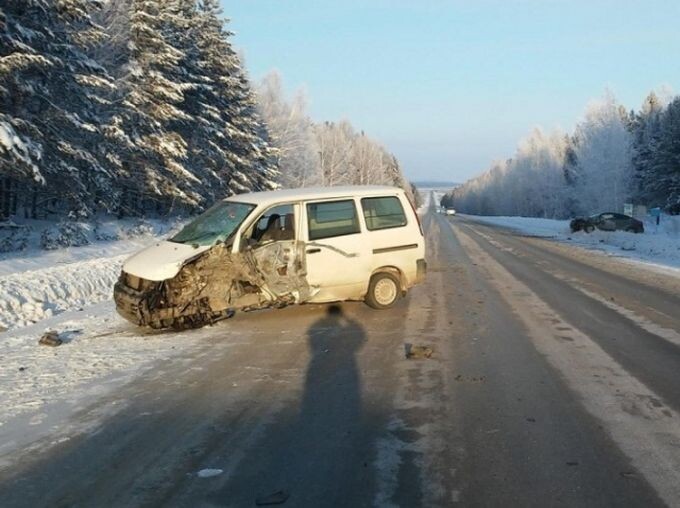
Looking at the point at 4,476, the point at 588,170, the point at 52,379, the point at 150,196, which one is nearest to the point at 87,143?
the point at 150,196

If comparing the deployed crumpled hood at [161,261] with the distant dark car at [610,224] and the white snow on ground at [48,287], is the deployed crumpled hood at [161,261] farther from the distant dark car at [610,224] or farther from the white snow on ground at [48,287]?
the distant dark car at [610,224]

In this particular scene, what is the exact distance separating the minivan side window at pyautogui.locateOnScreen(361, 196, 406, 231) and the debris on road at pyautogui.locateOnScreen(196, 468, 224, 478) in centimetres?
626

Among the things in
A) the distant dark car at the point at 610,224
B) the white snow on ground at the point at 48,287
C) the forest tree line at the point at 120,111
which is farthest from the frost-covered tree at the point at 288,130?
the white snow on ground at the point at 48,287

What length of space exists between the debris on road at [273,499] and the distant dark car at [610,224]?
36.0m

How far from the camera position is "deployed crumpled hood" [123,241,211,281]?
832 centimetres

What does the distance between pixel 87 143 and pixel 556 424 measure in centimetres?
2007

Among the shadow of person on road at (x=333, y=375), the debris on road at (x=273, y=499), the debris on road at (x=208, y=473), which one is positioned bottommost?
the debris on road at (x=273, y=499)

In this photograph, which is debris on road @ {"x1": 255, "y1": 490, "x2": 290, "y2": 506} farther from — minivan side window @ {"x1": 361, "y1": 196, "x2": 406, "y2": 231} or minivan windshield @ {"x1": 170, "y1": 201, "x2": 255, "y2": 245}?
minivan side window @ {"x1": 361, "y1": 196, "x2": 406, "y2": 231}

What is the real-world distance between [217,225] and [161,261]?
1147 mm

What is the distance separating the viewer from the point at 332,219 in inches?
382

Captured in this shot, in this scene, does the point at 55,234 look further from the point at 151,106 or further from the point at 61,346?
the point at 61,346

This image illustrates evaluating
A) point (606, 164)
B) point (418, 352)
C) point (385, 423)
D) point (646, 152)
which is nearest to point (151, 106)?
point (418, 352)

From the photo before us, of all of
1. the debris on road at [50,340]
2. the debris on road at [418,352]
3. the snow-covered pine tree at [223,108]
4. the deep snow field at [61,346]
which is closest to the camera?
the deep snow field at [61,346]

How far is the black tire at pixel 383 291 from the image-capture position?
33.2ft
